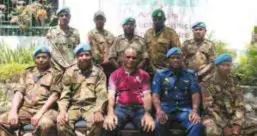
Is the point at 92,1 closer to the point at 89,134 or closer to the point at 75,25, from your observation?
the point at 75,25

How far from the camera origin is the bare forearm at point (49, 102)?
7590 millimetres

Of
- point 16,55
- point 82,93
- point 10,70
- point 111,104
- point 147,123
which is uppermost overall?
point 16,55

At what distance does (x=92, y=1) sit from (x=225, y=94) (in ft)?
13.3

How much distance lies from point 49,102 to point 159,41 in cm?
203

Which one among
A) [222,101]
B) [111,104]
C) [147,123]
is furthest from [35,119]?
[222,101]

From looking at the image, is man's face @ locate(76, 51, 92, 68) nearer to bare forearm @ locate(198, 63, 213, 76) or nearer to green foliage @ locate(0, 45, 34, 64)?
bare forearm @ locate(198, 63, 213, 76)

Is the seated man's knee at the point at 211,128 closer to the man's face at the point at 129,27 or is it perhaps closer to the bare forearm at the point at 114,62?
the bare forearm at the point at 114,62

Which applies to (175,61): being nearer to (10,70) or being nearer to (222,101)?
(222,101)

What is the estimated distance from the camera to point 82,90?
770cm

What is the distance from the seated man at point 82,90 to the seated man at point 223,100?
4.22 feet

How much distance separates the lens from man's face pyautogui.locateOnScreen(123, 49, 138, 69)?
770cm

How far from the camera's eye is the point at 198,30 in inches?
350

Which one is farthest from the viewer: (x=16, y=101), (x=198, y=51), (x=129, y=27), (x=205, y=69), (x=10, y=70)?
(x=10, y=70)

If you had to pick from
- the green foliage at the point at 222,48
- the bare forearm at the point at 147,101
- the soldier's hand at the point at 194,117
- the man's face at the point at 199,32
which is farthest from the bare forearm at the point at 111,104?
the green foliage at the point at 222,48
